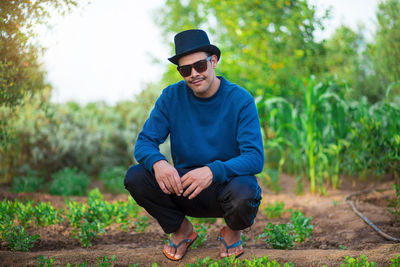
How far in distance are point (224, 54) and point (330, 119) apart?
3946 millimetres

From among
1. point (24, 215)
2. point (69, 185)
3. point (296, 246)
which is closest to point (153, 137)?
point (296, 246)

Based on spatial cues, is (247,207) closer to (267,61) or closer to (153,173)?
(153,173)

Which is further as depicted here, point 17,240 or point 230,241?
point 17,240

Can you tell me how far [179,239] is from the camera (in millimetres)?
2590

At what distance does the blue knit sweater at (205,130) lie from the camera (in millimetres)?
2475

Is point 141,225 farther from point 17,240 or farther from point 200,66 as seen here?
point 200,66

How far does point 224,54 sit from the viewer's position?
8.24 metres

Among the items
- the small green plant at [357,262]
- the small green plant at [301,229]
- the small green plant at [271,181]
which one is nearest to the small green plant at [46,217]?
the small green plant at [301,229]

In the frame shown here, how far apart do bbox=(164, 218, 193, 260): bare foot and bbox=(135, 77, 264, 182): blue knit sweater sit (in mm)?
433

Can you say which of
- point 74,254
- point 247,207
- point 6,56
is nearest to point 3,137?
point 6,56

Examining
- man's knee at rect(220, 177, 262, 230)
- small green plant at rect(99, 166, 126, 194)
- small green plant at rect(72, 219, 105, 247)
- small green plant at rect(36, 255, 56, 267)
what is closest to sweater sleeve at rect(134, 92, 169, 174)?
man's knee at rect(220, 177, 262, 230)

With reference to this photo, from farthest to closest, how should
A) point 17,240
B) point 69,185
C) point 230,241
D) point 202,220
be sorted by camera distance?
point 69,185 < point 202,220 < point 17,240 < point 230,241

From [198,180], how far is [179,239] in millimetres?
566

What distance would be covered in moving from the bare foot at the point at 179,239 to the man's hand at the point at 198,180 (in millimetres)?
460
